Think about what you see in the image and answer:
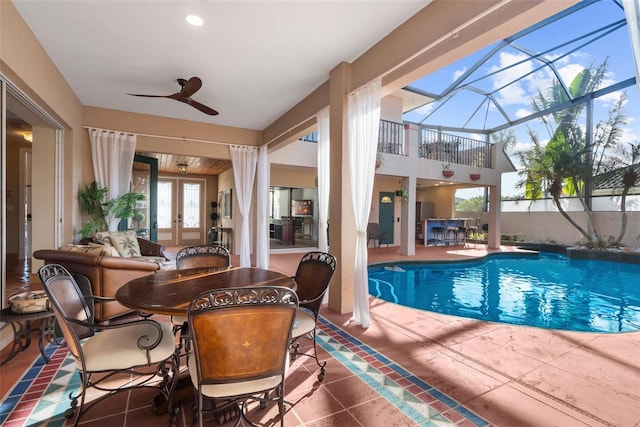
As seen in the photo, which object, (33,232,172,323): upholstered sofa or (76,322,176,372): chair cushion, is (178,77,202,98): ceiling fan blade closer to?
(33,232,172,323): upholstered sofa

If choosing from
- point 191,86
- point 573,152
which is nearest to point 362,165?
point 191,86

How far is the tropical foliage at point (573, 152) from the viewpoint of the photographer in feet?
30.0

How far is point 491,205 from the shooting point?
408 inches

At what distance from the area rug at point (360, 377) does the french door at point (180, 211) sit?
25.3 ft

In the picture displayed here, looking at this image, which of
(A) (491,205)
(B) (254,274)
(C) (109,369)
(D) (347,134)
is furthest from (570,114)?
(C) (109,369)

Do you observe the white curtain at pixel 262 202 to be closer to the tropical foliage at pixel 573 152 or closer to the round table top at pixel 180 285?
the round table top at pixel 180 285

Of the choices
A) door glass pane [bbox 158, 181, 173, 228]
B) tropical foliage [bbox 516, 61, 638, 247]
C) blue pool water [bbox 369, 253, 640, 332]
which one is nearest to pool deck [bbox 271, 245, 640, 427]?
blue pool water [bbox 369, 253, 640, 332]

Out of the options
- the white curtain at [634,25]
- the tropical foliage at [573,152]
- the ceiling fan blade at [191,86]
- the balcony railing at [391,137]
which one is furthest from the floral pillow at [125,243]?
the tropical foliage at [573,152]

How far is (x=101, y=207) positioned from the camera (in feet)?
15.9

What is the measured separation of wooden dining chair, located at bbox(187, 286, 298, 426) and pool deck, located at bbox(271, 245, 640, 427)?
136 cm

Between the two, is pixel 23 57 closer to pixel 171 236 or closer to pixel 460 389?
pixel 460 389

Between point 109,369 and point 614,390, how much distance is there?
3.19 meters

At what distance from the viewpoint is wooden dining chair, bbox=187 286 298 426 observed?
1218 millimetres

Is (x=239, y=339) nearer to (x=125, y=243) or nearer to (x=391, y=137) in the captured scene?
(x=125, y=243)
